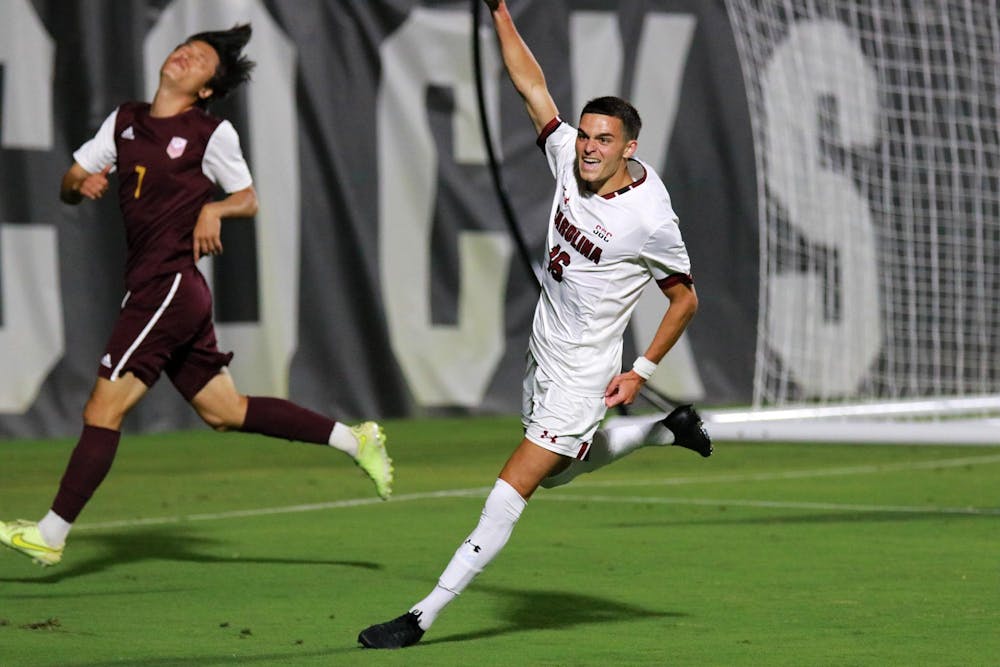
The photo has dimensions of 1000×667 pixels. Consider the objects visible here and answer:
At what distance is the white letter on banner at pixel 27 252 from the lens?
40.1 ft

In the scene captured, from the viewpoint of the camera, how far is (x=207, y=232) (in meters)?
6.36

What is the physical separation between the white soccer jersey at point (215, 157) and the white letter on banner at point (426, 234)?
713cm

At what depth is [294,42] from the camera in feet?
44.3

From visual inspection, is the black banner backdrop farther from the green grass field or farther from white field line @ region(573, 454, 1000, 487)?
white field line @ region(573, 454, 1000, 487)

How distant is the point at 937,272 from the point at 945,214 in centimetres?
47

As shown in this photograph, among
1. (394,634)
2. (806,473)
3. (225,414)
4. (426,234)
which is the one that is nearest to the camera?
(394,634)

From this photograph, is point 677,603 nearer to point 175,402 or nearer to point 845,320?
point 175,402

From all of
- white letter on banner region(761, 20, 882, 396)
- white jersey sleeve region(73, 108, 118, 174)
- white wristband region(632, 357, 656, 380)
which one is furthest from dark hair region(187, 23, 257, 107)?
white letter on banner region(761, 20, 882, 396)

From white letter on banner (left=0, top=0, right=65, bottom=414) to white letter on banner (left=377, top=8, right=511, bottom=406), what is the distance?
102 inches

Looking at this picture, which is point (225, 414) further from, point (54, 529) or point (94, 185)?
point (94, 185)

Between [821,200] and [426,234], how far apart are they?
2.93 m

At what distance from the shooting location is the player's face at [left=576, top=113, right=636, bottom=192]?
17.6ft

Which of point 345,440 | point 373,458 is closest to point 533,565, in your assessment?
point 373,458

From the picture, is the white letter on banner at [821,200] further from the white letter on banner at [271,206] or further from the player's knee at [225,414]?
the player's knee at [225,414]
